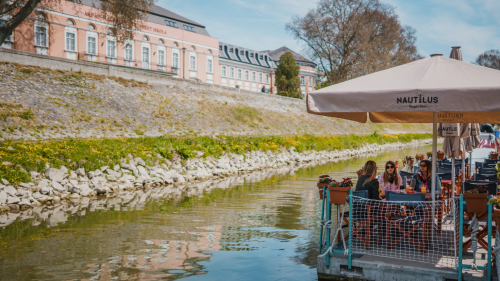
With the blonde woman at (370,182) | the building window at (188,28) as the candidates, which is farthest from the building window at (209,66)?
the blonde woman at (370,182)

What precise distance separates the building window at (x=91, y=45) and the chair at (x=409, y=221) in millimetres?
43390

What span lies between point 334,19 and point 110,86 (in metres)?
26.7

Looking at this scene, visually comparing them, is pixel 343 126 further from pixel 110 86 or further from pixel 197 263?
pixel 197 263

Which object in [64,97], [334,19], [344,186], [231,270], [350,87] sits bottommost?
[231,270]

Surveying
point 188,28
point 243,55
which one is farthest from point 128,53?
point 243,55

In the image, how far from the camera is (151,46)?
166ft

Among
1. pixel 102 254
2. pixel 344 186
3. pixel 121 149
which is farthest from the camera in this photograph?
pixel 121 149

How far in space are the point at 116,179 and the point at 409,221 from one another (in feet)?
38.2

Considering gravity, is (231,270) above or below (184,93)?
below

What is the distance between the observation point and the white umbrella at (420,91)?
17.4 feet

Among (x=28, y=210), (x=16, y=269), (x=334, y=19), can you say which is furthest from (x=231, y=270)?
(x=334, y=19)

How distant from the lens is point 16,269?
7.11m

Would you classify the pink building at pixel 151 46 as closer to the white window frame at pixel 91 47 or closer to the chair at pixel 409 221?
the white window frame at pixel 91 47

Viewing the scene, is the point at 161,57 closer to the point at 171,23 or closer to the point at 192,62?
the point at 171,23
